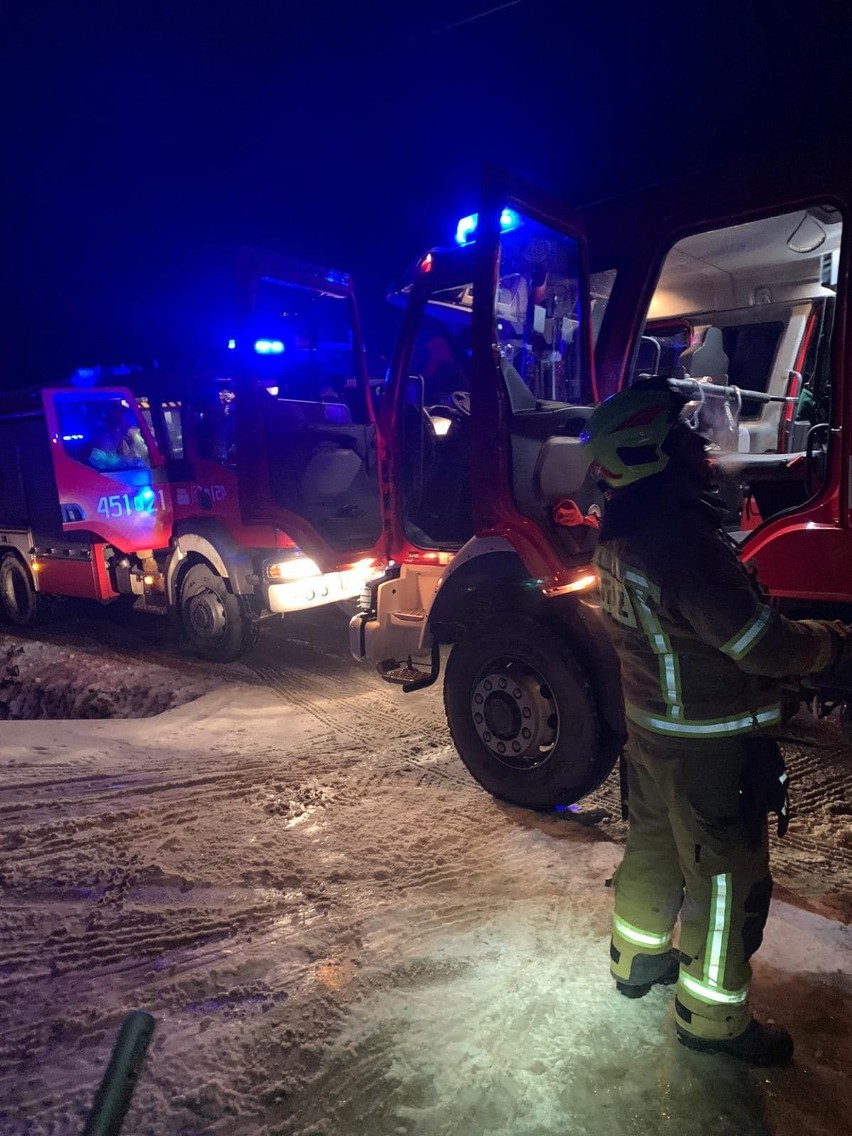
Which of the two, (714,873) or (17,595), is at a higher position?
(714,873)

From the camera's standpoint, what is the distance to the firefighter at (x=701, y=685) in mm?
2062

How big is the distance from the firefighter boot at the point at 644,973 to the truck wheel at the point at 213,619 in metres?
5.55

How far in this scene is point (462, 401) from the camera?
4.50m

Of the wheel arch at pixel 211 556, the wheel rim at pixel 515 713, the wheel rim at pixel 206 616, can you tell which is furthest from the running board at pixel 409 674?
the wheel rim at pixel 206 616

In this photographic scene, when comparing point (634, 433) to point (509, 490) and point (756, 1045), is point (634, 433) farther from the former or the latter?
point (756, 1045)

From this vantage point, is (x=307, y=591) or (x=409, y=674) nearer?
(x=409, y=674)

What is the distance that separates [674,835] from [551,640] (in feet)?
4.73

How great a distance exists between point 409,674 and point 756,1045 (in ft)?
9.34

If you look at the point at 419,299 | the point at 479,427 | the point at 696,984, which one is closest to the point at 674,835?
the point at 696,984

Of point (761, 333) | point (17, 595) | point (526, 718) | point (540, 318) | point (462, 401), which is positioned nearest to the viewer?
point (526, 718)

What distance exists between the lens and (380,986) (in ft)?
8.50

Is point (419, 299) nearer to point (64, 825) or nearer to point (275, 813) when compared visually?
point (275, 813)

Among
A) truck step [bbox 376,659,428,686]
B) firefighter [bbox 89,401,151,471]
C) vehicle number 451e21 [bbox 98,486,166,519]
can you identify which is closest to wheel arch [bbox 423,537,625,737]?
truck step [bbox 376,659,428,686]

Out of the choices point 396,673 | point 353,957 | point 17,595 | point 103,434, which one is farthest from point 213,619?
point 353,957
